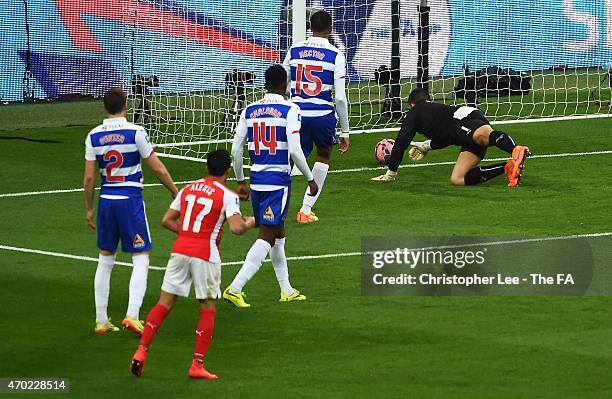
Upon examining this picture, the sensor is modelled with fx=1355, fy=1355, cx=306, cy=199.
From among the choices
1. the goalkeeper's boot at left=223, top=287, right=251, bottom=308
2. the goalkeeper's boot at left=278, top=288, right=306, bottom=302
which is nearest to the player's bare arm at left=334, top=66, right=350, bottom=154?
the goalkeeper's boot at left=278, top=288, right=306, bottom=302

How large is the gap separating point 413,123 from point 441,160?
3.14 meters

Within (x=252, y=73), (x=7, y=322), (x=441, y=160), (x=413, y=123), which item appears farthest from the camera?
(x=252, y=73)

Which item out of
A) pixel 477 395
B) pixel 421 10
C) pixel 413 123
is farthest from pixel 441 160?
pixel 477 395

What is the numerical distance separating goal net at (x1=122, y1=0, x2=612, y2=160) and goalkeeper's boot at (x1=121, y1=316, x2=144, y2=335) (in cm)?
1133

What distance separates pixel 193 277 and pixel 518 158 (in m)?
9.18

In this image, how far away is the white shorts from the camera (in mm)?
10320

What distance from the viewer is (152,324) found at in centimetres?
1023

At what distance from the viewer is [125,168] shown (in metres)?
11.8

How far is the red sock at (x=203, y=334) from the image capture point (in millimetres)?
10086

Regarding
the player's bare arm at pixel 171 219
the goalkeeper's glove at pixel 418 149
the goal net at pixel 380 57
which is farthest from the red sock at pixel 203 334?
the goal net at pixel 380 57

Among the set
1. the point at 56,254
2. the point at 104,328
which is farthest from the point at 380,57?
the point at 104,328

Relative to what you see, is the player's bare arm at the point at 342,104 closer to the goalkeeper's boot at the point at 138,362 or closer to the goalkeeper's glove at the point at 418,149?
the goalkeeper's glove at the point at 418,149

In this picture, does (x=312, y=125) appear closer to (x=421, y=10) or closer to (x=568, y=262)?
(x=568, y=262)

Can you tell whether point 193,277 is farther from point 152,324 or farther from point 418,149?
point 418,149
